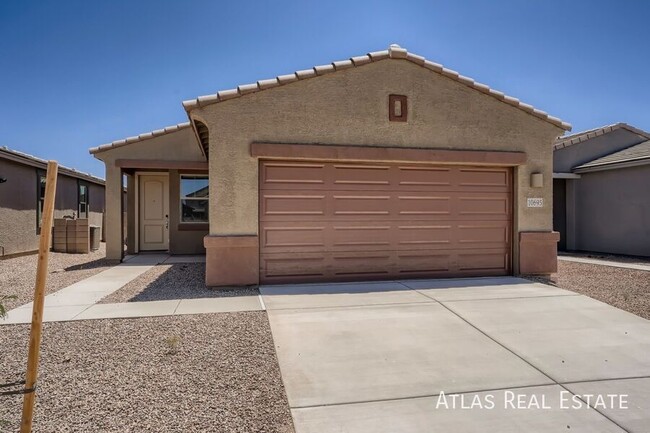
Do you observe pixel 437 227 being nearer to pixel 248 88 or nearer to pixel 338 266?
pixel 338 266

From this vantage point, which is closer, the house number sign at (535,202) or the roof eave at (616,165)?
the house number sign at (535,202)

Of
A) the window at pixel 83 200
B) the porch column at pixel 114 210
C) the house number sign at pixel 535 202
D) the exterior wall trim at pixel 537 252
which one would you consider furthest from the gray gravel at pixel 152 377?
the window at pixel 83 200

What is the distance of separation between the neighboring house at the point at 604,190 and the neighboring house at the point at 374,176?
6.91 m

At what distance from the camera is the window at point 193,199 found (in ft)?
42.6

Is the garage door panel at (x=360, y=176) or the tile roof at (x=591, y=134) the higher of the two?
the tile roof at (x=591, y=134)

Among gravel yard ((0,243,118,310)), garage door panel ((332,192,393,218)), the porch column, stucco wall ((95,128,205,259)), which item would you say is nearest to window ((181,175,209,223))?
stucco wall ((95,128,205,259))

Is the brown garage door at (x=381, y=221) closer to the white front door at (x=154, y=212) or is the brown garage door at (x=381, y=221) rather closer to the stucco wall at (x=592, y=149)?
the white front door at (x=154, y=212)

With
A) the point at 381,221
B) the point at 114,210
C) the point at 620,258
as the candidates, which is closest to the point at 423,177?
the point at 381,221

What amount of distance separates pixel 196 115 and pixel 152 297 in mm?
3338

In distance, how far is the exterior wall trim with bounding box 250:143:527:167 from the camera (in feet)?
24.7

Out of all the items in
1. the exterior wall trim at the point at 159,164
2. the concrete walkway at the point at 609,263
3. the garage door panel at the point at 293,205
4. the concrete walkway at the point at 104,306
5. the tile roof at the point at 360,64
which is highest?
the tile roof at the point at 360,64

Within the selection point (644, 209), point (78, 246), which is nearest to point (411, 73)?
point (644, 209)

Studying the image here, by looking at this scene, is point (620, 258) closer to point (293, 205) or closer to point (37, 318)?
point (293, 205)

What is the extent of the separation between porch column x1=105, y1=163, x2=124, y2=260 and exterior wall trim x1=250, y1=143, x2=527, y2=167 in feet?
20.7
